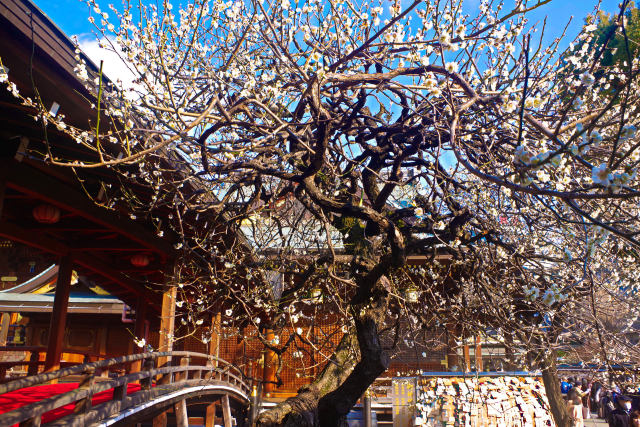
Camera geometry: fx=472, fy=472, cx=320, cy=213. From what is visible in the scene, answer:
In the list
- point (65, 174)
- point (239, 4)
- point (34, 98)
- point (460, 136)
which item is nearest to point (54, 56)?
point (34, 98)

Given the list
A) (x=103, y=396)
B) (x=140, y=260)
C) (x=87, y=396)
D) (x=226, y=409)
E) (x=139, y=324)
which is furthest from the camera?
(x=139, y=324)

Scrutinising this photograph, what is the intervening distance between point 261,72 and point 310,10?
38.1 inches

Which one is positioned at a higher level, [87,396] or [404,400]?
[87,396]

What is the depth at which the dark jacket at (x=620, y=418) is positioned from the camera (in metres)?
11.1

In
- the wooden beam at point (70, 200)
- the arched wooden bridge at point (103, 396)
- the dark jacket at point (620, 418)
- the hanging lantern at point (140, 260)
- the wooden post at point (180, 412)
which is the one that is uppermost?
the wooden beam at point (70, 200)

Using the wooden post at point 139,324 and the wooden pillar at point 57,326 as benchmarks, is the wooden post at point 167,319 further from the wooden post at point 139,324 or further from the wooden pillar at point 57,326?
the wooden post at point 139,324

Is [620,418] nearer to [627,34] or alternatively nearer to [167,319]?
[167,319]

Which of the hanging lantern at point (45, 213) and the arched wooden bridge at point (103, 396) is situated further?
the hanging lantern at point (45, 213)

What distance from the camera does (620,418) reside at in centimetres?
1124

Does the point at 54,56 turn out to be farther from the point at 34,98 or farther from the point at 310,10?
the point at 310,10

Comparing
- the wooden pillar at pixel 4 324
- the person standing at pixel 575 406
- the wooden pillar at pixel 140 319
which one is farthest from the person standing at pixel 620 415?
the wooden pillar at pixel 4 324

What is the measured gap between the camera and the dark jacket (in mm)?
11055

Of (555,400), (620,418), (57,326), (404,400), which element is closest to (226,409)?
(57,326)

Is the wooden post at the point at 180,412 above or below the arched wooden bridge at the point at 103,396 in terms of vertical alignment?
below
